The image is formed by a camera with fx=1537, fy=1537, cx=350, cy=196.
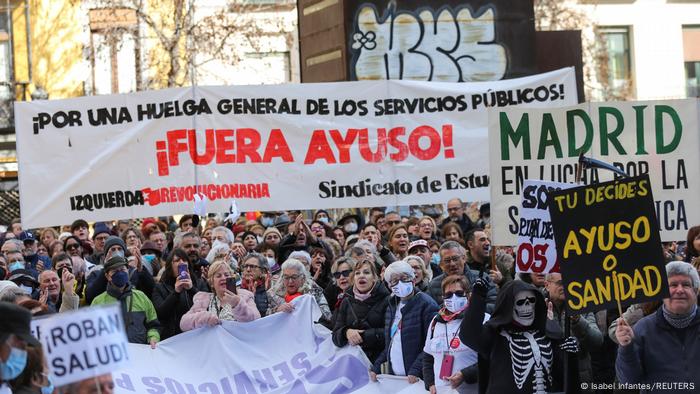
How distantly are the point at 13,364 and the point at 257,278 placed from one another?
5.44 meters

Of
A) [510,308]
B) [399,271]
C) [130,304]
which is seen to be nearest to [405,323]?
[399,271]

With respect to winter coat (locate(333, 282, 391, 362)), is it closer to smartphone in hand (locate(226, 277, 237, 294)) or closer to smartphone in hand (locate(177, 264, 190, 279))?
smartphone in hand (locate(226, 277, 237, 294))

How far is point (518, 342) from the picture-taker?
880cm

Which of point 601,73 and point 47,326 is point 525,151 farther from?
point 601,73

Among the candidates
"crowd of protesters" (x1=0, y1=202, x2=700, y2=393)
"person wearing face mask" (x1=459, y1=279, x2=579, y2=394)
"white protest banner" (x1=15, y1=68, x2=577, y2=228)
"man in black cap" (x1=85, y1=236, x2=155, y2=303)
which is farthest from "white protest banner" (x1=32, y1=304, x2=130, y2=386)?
"white protest banner" (x1=15, y1=68, x2=577, y2=228)

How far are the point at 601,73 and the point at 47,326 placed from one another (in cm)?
3464

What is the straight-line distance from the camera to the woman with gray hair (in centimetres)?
1174

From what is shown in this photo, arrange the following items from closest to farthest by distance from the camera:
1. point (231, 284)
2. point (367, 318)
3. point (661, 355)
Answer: point (661, 355), point (367, 318), point (231, 284)

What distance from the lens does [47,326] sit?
646 cm

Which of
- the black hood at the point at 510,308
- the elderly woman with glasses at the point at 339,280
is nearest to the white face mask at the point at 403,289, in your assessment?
the elderly woman with glasses at the point at 339,280

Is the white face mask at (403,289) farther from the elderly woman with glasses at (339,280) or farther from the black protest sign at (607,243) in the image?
the black protest sign at (607,243)

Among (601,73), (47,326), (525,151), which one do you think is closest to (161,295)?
(525,151)

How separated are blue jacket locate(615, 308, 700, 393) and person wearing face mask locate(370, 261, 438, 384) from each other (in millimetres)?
2075

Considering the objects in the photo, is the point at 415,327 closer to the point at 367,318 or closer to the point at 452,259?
the point at 367,318
